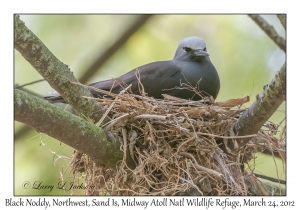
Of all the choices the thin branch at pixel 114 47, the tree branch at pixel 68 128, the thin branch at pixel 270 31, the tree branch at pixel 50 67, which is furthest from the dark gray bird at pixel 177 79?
the tree branch at pixel 68 128

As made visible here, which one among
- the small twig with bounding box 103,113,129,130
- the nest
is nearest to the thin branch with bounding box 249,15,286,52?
the nest

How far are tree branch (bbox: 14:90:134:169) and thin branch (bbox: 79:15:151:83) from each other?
244 centimetres

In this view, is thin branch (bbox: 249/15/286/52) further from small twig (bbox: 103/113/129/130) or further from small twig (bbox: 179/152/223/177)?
small twig (bbox: 103/113/129/130)

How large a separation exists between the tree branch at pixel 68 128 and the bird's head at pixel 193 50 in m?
1.85

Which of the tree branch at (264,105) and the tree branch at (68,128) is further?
the tree branch at (264,105)

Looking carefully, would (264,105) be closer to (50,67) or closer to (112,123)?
(112,123)

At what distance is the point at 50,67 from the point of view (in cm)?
348

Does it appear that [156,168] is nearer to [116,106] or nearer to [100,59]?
[116,106]

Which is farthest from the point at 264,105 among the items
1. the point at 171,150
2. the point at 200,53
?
the point at 200,53

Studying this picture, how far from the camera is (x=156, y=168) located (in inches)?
153

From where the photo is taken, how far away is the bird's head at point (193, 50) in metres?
5.26

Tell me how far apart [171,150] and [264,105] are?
989 mm

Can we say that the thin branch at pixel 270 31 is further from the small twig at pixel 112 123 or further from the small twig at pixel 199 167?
the small twig at pixel 112 123

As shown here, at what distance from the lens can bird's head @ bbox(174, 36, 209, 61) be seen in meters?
5.26
